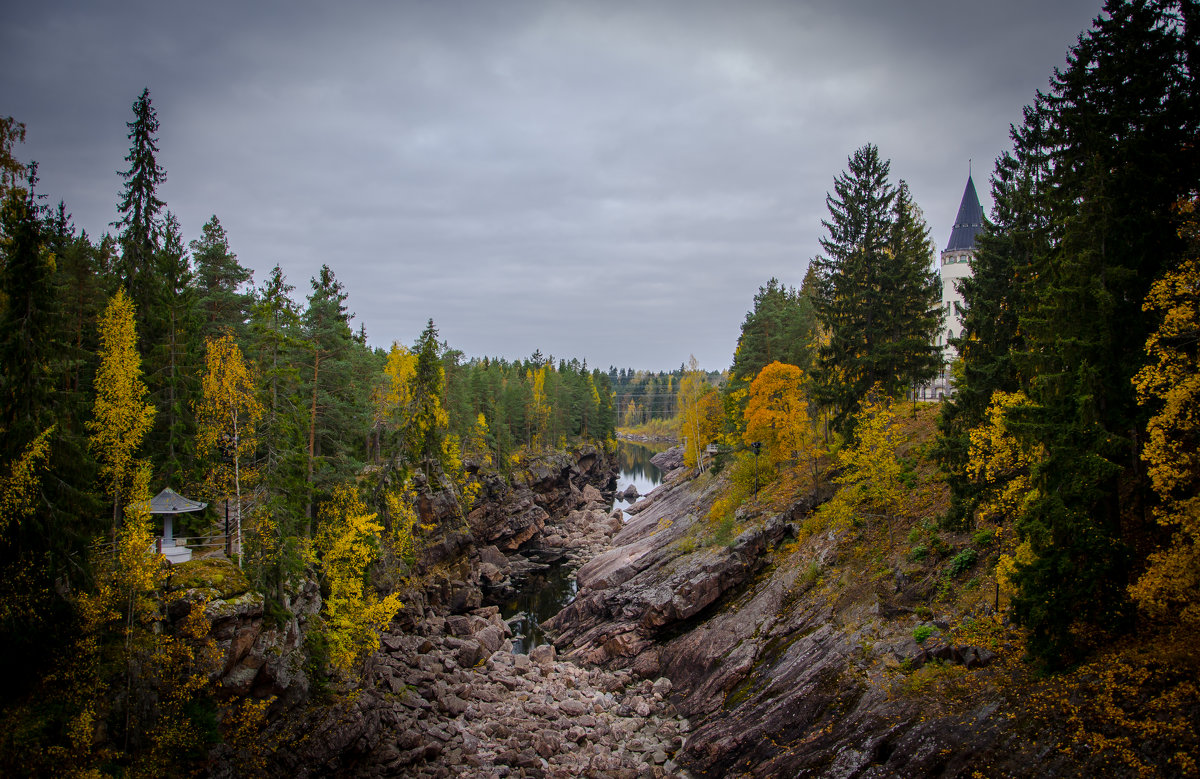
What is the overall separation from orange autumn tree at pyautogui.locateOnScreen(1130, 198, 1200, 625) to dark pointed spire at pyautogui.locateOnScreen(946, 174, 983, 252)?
54593 millimetres

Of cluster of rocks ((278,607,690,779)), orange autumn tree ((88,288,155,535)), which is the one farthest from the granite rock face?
orange autumn tree ((88,288,155,535))

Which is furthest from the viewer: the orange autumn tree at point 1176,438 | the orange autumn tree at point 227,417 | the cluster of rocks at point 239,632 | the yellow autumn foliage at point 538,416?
the yellow autumn foliage at point 538,416

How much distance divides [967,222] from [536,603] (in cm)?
5999

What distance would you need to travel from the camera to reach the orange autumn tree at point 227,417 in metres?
21.9

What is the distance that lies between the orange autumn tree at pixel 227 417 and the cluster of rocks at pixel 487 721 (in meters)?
9.25

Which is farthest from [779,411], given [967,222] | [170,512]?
[967,222]

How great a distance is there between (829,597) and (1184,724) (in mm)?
14011

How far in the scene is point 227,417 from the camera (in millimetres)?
22328

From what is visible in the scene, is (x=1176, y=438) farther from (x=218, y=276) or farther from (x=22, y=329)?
(x=218, y=276)

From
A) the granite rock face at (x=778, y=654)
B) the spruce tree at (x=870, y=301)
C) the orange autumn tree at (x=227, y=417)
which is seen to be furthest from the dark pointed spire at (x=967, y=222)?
the orange autumn tree at (x=227, y=417)

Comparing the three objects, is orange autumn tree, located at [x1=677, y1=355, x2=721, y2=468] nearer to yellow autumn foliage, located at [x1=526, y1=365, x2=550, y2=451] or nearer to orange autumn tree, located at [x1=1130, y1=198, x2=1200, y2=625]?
yellow autumn foliage, located at [x1=526, y1=365, x2=550, y2=451]

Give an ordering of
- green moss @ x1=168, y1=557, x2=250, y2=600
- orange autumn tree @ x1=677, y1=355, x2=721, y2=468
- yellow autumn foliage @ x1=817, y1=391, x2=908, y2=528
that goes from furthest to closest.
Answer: orange autumn tree @ x1=677, y1=355, x2=721, y2=468, yellow autumn foliage @ x1=817, y1=391, x2=908, y2=528, green moss @ x1=168, y1=557, x2=250, y2=600

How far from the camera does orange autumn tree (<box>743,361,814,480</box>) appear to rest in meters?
34.2

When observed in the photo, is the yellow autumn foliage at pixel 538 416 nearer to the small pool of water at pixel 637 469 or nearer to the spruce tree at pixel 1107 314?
the small pool of water at pixel 637 469
